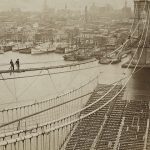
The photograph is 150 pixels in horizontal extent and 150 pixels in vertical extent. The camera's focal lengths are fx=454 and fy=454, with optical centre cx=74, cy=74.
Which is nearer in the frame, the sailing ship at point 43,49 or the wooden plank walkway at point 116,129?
the wooden plank walkway at point 116,129

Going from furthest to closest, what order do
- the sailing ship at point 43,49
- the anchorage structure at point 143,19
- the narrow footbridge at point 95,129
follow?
the sailing ship at point 43,49, the anchorage structure at point 143,19, the narrow footbridge at point 95,129

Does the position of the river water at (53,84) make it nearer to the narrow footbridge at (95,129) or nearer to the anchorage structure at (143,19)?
the anchorage structure at (143,19)

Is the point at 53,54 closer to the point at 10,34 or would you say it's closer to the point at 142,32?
the point at 10,34

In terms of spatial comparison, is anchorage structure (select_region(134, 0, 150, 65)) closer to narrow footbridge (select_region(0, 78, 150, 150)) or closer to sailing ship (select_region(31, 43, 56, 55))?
narrow footbridge (select_region(0, 78, 150, 150))

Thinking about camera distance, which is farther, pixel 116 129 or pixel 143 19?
pixel 143 19

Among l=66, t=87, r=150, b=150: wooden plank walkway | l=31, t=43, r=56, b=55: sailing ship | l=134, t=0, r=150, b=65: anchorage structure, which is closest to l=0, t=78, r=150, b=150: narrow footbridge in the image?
l=66, t=87, r=150, b=150: wooden plank walkway

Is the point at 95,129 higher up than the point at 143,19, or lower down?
lower down

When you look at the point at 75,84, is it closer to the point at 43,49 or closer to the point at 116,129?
the point at 116,129

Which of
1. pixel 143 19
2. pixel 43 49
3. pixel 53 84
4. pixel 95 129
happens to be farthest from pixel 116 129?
pixel 43 49

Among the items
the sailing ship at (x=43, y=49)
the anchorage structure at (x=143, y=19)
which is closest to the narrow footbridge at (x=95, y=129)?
the anchorage structure at (x=143, y=19)
